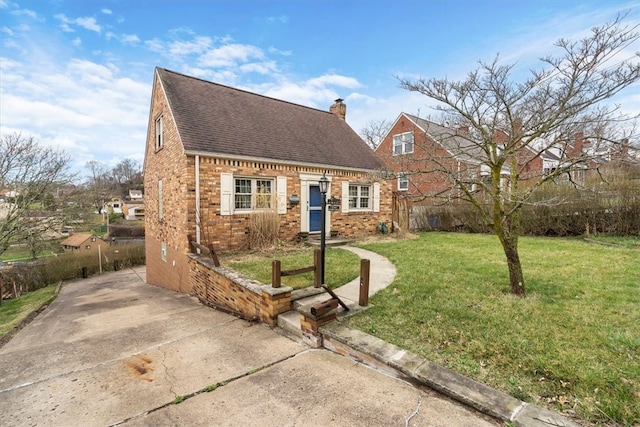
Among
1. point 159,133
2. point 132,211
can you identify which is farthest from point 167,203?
point 132,211

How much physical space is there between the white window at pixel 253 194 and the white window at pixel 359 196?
369 cm

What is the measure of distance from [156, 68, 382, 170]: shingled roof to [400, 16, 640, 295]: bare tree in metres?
6.00

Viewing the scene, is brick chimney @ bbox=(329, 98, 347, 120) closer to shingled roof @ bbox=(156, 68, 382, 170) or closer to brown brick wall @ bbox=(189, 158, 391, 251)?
shingled roof @ bbox=(156, 68, 382, 170)

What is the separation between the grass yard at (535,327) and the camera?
2420mm

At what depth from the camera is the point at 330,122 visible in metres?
14.2

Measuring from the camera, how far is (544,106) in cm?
407

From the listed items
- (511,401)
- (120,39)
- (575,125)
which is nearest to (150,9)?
(120,39)

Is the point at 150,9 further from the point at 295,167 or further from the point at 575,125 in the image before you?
the point at 575,125

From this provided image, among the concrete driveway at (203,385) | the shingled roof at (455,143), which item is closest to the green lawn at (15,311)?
the concrete driveway at (203,385)

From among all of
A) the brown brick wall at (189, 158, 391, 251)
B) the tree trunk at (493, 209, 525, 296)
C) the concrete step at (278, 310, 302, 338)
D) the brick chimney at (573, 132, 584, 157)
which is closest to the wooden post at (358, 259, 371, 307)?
the concrete step at (278, 310, 302, 338)

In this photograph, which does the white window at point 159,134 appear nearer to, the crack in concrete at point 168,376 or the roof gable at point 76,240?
the crack in concrete at point 168,376

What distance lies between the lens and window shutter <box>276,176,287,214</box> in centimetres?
962

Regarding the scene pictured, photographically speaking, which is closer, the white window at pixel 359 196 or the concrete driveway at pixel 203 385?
the concrete driveway at pixel 203 385

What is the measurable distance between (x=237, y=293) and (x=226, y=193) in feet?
13.3
